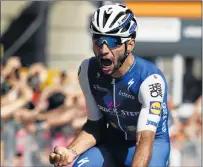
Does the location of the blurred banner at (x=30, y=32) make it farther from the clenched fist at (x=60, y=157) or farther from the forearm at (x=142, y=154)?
the forearm at (x=142, y=154)

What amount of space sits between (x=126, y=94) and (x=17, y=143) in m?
4.46

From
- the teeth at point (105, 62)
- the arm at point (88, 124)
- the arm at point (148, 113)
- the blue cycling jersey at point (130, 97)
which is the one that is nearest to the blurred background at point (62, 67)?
the arm at point (88, 124)

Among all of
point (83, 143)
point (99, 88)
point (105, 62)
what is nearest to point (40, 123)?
point (83, 143)

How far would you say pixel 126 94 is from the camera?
5.02 meters

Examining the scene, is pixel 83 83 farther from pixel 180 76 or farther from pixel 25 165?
pixel 180 76

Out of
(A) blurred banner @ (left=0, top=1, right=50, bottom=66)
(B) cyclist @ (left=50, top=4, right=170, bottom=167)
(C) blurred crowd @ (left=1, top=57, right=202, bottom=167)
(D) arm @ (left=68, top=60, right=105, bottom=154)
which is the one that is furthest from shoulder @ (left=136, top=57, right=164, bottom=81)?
(A) blurred banner @ (left=0, top=1, right=50, bottom=66)

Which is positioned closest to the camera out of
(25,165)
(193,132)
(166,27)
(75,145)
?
(75,145)

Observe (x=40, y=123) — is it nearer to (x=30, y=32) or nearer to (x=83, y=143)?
(x=83, y=143)

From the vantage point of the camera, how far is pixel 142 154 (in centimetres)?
474

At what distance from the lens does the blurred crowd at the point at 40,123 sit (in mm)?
9203

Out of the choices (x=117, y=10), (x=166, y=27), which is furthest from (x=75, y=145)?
(x=166, y=27)

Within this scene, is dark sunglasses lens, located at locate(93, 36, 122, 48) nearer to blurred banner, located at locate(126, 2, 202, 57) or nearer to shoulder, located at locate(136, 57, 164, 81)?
shoulder, located at locate(136, 57, 164, 81)

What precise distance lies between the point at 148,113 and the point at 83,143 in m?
0.59

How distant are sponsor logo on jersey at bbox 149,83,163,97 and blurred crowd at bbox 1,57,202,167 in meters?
3.99
